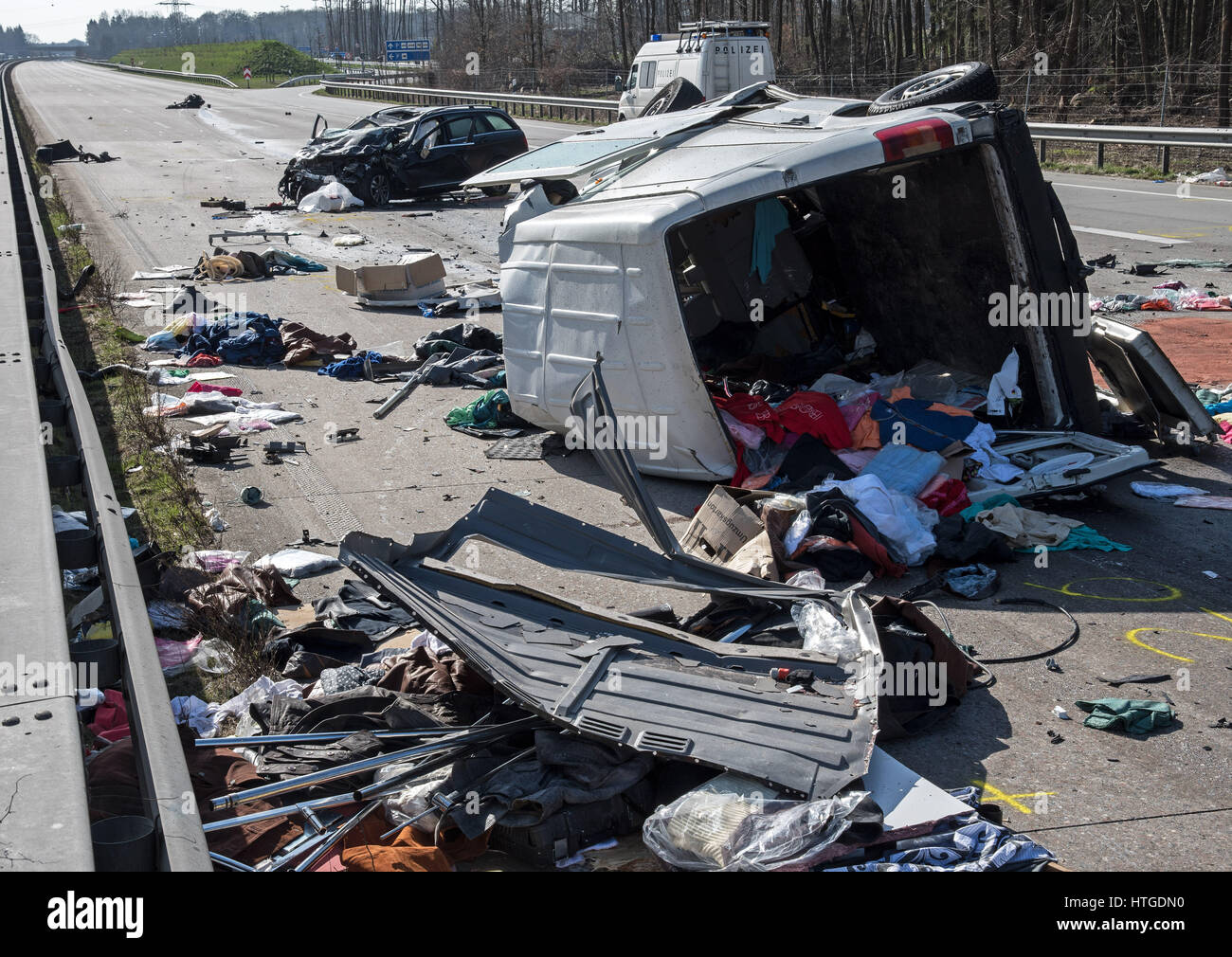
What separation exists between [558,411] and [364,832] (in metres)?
4.76

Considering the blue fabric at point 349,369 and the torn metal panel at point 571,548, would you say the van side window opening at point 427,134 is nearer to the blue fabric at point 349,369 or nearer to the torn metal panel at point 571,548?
the blue fabric at point 349,369

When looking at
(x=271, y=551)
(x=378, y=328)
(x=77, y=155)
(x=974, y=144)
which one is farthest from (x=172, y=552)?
(x=77, y=155)

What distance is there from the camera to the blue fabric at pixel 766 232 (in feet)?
33.4

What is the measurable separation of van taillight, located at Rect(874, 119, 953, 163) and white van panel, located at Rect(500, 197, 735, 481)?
1.52m

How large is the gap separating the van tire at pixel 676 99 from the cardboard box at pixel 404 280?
4.16m

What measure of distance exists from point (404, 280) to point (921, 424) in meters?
8.35

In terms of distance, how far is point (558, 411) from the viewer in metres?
8.45

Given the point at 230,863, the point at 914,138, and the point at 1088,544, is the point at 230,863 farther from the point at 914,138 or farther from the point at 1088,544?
the point at 914,138

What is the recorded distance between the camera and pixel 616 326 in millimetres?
7652

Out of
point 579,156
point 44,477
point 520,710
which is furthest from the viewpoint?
point 579,156

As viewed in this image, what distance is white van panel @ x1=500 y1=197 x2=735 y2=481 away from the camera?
7391mm

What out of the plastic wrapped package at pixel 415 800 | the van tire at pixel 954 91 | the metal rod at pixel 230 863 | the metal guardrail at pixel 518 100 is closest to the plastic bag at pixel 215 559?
the plastic wrapped package at pixel 415 800

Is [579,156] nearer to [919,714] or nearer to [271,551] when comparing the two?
[271,551]

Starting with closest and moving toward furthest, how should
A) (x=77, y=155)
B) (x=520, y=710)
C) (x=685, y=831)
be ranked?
(x=685, y=831), (x=520, y=710), (x=77, y=155)
